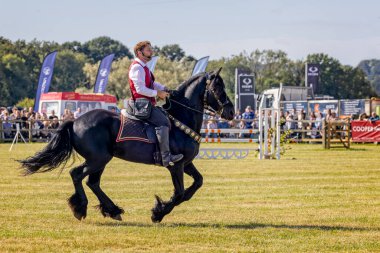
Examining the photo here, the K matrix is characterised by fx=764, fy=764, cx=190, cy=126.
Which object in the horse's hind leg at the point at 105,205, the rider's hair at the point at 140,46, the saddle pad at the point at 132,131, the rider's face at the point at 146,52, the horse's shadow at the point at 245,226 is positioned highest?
the rider's hair at the point at 140,46

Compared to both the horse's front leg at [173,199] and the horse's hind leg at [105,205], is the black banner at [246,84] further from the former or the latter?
the horse's front leg at [173,199]

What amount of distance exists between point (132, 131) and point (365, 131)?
29.6m

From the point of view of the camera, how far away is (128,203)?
553 inches

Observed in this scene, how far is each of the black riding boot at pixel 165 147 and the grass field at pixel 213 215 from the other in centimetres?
93

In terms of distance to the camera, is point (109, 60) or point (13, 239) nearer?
point (13, 239)

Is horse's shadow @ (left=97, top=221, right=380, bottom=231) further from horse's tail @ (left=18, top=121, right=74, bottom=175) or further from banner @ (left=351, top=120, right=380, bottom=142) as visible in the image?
banner @ (left=351, top=120, right=380, bottom=142)

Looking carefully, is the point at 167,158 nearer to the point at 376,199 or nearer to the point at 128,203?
the point at 128,203

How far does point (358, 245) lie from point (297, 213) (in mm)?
3157

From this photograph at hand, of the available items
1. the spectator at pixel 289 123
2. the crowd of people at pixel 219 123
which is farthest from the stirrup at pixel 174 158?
the spectator at pixel 289 123

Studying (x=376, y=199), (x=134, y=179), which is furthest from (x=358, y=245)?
(x=134, y=179)

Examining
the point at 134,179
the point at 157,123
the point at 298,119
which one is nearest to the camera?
the point at 157,123

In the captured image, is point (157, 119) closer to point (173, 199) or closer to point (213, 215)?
point (173, 199)

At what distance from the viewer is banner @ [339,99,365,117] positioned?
161 ft

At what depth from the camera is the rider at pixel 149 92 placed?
1145 cm
